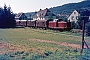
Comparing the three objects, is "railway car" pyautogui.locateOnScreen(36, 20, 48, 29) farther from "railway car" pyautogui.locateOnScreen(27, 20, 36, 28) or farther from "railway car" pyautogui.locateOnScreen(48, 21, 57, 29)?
"railway car" pyautogui.locateOnScreen(27, 20, 36, 28)

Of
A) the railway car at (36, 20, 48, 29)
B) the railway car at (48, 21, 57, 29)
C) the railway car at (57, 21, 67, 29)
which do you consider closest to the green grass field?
the railway car at (57, 21, 67, 29)

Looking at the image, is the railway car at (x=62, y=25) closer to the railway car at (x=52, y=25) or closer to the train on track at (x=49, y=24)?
the train on track at (x=49, y=24)

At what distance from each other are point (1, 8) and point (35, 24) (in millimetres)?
19752

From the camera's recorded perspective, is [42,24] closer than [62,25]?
No

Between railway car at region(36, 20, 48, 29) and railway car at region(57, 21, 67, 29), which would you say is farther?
A: railway car at region(36, 20, 48, 29)

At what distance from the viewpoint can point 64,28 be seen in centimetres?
4781

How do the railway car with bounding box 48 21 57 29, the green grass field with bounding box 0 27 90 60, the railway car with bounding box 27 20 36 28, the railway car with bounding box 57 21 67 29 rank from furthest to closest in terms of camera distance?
the railway car with bounding box 27 20 36 28, the railway car with bounding box 48 21 57 29, the railway car with bounding box 57 21 67 29, the green grass field with bounding box 0 27 90 60

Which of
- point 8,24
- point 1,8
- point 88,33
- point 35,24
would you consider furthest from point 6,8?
point 88,33

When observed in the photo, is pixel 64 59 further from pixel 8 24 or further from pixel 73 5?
pixel 73 5

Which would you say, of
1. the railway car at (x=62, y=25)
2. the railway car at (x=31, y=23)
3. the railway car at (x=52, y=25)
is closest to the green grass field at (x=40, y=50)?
the railway car at (x=62, y=25)

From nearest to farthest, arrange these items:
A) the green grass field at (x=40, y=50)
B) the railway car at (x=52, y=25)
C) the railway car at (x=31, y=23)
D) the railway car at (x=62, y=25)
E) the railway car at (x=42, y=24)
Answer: the green grass field at (x=40, y=50) → the railway car at (x=62, y=25) → the railway car at (x=52, y=25) → the railway car at (x=42, y=24) → the railway car at (x=31, y=23)

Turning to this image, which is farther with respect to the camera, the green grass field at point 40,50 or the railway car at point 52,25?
the railway car at point 52,25

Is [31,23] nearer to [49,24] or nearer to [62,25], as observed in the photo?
[49,24]

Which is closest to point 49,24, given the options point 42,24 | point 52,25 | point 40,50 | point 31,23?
point 52,25
